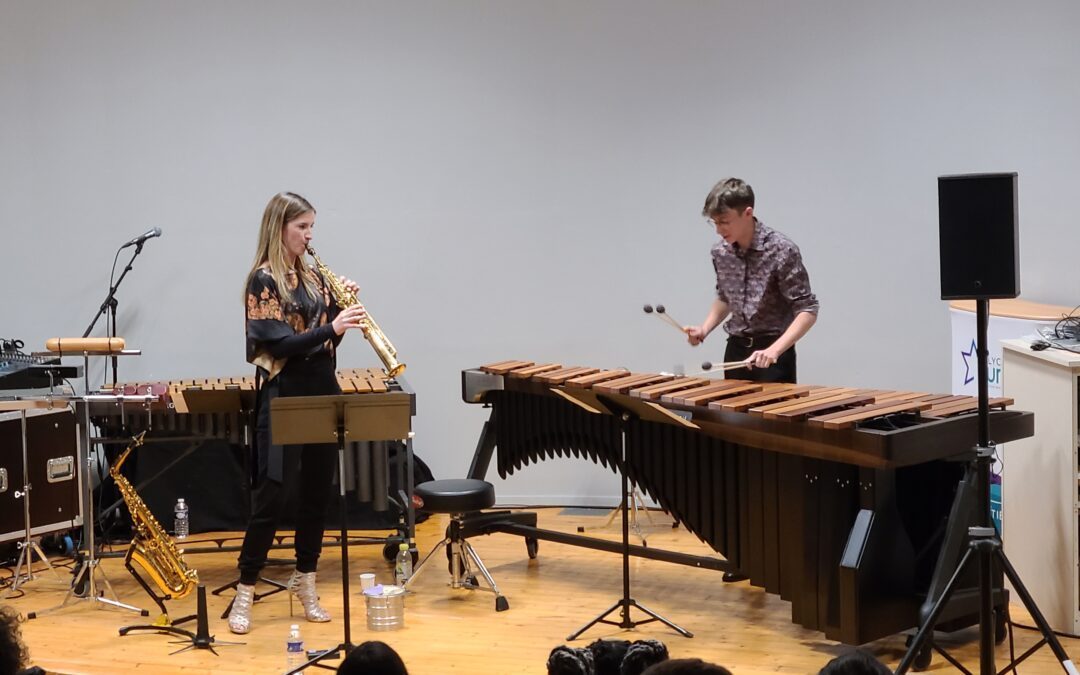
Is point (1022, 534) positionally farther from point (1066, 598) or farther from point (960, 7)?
point (960, 7)

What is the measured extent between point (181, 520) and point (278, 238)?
2.41 meters

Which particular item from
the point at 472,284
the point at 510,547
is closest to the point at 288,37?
the point at 472,284

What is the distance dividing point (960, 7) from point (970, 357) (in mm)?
1975

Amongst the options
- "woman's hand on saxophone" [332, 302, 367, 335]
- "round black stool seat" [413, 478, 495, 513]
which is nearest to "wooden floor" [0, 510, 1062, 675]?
"round black stool seat" [413, 478, 495, 513]

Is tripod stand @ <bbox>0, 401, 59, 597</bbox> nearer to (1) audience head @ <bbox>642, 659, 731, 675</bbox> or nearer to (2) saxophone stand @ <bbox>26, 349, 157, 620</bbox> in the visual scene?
(2) saxophone stand @ <bbox>26, 349, 157, 620</bbox>

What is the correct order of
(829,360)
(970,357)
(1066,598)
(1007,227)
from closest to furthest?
(1007,227), (1066,598), (970,357), (829,360)

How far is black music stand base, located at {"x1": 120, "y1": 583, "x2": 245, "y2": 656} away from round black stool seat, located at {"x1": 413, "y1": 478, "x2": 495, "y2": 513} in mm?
1007

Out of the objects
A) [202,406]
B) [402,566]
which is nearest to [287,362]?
[202,406]

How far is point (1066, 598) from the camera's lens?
434 centimetres

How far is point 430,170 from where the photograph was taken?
23.1 feet

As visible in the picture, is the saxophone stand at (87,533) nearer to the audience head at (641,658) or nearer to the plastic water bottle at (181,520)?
the plastic water bottle at (181,520)

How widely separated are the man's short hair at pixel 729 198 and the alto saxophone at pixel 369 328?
1463 mm

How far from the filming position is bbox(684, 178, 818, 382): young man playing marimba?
502 cm

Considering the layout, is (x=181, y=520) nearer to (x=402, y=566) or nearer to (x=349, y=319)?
(x=402, y=566)
